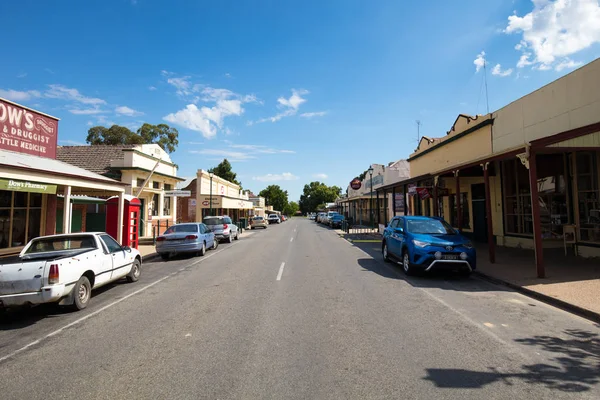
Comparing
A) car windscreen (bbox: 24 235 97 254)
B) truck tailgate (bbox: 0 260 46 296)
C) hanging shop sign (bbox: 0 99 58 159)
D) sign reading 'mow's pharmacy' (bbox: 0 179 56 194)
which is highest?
hanging shop sign (bbox: 0 99 58 159)

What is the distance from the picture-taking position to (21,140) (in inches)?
496

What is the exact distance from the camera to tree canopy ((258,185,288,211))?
4656 inches

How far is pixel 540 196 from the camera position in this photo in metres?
14.1

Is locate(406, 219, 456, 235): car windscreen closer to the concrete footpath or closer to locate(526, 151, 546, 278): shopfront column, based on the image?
the concrete footpath

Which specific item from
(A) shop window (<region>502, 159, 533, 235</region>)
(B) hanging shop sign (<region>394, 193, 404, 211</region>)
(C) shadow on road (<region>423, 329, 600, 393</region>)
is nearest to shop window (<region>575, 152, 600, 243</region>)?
(A) shop window (<region>502, 159, 533, 235</region>)

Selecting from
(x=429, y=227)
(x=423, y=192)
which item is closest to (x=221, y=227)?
(x=423, y=192)

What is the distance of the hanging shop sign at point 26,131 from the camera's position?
11.9 meters

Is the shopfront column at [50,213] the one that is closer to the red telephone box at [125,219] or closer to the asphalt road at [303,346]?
the red telephone box at [125,219]

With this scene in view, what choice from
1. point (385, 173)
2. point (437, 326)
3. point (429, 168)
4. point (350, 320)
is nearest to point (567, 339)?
point (437, 326)

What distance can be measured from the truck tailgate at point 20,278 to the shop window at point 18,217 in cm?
834

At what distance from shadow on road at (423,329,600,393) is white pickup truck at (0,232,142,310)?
20.3 feet

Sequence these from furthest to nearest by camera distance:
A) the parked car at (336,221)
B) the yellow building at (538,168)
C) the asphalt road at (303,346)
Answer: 1. the parked car at (336,221)
2. the yellow building at (538,168)
3. the asphalt road at (303,346)

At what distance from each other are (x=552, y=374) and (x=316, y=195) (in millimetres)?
129335

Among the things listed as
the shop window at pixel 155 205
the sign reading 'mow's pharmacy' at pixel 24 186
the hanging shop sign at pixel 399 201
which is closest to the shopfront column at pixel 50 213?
the sign reading 'mow's pharmacy' at pixel 24 186
